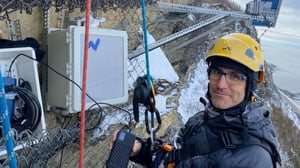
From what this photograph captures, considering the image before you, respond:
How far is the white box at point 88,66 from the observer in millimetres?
3277

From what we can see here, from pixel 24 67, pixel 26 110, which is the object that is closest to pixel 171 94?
pixel 24 67

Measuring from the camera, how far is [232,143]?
5.87ft

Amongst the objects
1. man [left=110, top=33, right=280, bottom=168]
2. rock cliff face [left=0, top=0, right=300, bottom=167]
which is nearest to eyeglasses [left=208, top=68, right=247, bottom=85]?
man [left=110, top=33, right=280, bottom=168]

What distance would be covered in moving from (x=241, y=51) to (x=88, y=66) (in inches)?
67.3

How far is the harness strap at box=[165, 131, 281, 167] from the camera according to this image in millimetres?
1771

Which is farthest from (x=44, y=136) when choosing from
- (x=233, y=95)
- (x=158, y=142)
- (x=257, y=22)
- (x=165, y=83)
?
(x=257, y=22)

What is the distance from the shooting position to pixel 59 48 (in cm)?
336

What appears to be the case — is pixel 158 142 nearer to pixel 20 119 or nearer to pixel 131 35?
pixel 20 119

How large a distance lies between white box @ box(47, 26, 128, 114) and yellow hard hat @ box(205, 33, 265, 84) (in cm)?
148

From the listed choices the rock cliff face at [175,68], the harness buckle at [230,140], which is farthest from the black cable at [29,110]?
the harness buckle at [230,140]

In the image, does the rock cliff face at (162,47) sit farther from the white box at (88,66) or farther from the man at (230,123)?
the man at (230,123)

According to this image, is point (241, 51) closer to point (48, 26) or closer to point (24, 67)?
point (24, 67)

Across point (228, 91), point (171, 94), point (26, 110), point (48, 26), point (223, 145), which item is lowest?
point (171, 94)

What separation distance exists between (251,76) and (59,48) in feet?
6.28
